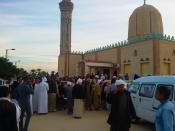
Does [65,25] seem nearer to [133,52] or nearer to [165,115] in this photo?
[133,52]

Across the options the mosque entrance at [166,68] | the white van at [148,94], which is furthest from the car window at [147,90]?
the mosque entrance at [166,68]

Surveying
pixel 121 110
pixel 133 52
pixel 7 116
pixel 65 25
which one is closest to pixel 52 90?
pixel 121 110

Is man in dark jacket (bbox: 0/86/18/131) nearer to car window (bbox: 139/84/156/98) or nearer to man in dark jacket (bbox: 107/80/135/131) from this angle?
man in dark jacket (bbox: 107/80/135/131)

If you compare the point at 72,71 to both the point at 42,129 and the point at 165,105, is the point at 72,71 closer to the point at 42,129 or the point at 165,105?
the point at 42,129

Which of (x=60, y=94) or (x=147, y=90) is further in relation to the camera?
(x=60, y=94)

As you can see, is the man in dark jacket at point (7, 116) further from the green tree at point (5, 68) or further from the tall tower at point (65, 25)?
the green tree at point (5, 68)

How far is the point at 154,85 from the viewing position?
10.8 metres

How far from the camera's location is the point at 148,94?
11.0 metres

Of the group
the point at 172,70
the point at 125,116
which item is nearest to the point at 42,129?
the point at 125,116

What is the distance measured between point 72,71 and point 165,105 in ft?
145

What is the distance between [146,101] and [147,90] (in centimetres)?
39

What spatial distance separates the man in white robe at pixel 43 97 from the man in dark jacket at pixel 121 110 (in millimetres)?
8467

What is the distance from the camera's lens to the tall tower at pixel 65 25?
49969 millimetres

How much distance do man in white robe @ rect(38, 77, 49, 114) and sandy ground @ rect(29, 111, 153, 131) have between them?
1.78ft
